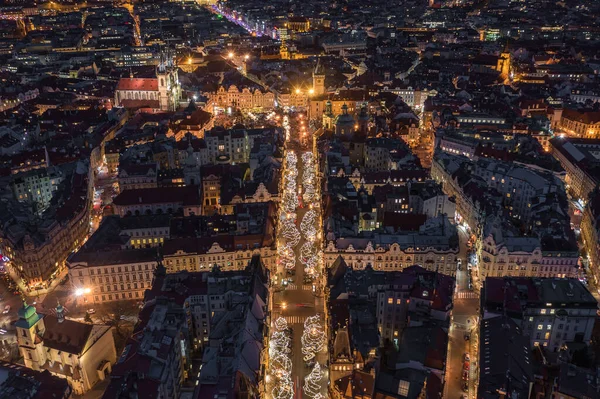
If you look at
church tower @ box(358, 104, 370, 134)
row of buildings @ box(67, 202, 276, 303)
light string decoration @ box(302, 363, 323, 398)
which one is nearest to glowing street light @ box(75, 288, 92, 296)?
row of buildings @ box(67, 202, 276, 303)

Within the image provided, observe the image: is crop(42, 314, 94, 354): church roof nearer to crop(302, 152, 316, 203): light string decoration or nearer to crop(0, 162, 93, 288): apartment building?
crop(0, 162, 93, 288): apartment building

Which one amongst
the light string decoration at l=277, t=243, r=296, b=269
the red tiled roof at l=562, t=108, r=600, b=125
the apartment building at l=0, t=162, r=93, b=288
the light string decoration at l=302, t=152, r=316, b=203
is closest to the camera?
the apartment building at l=0, t=162, r=93, b=288

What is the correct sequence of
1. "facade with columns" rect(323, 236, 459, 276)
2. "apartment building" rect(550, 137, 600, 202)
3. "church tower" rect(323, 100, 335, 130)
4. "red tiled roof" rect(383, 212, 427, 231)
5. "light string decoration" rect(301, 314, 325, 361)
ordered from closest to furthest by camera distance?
"light string decoration" rect(301, 314, 325, 361)
"facade with columns" rect(323, 236, 459, 276)
"red tiled roof" rect(383, 212, 427, 231)
"apartment building" rect(550, 137, 600, 202)
"church tower" rect(323, 100, 335, 130)

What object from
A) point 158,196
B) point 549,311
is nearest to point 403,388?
point 549,311

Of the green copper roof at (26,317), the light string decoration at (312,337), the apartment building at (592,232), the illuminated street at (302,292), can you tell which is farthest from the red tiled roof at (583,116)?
the green copper roof at (26,317)

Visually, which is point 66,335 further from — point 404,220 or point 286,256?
point 404,220

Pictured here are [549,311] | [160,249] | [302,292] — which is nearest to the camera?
[549,311]

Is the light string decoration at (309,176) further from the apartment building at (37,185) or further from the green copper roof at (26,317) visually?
the green copper roof at (26,317)
